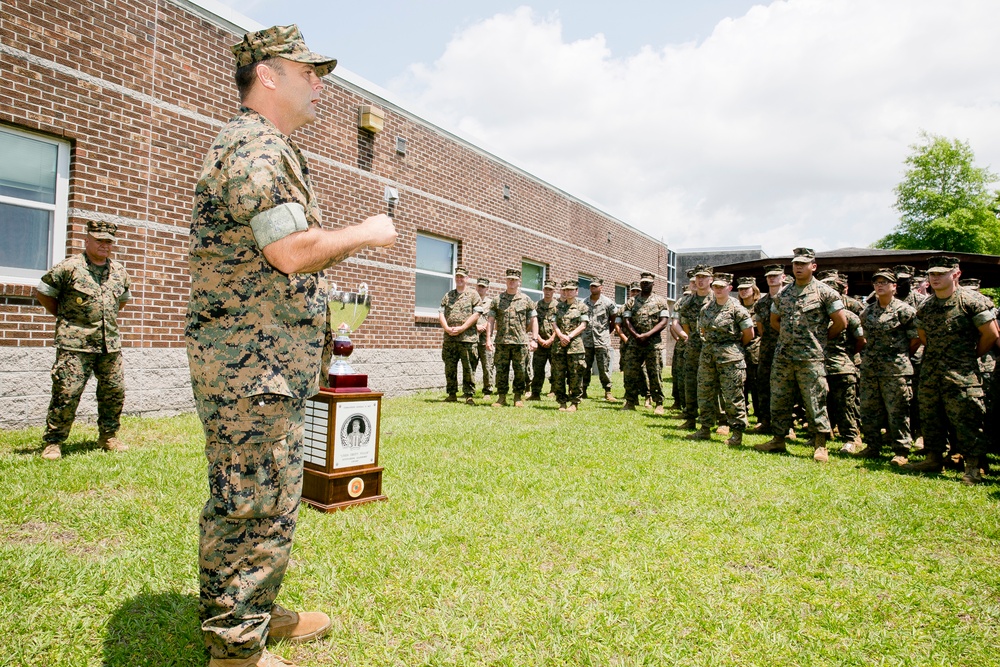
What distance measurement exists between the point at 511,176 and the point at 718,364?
31.2 ft

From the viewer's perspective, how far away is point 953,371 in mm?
6070

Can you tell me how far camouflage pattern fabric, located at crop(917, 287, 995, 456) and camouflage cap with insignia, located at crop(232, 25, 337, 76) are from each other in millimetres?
6766

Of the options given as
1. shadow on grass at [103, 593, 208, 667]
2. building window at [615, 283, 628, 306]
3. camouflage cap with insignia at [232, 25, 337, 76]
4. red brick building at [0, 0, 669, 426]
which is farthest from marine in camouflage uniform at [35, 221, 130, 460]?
building window at [615, 283, 628, 306]

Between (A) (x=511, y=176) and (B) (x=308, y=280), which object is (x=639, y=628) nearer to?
(B) (x=308, y=280)

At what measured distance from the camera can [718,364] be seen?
767cm

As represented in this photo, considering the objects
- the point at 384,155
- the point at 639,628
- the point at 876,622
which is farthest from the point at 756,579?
the point at 384,155

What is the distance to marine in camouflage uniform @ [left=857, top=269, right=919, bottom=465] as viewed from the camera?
6.72m

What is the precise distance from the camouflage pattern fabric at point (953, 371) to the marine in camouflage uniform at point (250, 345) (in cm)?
655

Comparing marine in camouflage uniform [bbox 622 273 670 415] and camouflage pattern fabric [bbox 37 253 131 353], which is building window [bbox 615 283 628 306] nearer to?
marine in camouflage uniform [bbox 622 273 670 415]

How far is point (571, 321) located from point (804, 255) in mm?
4531

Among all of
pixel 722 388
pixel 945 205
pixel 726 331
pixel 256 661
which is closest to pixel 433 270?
pixel 726 331

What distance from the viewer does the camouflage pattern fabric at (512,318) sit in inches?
429

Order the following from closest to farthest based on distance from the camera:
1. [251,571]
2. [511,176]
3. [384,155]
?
1. [251,571]
2. [384,155]
3. [511,176]

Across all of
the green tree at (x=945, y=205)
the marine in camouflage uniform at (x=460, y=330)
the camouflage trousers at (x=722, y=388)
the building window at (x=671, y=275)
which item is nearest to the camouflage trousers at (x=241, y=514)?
the camouflage trousers at (x=722, y=388)
